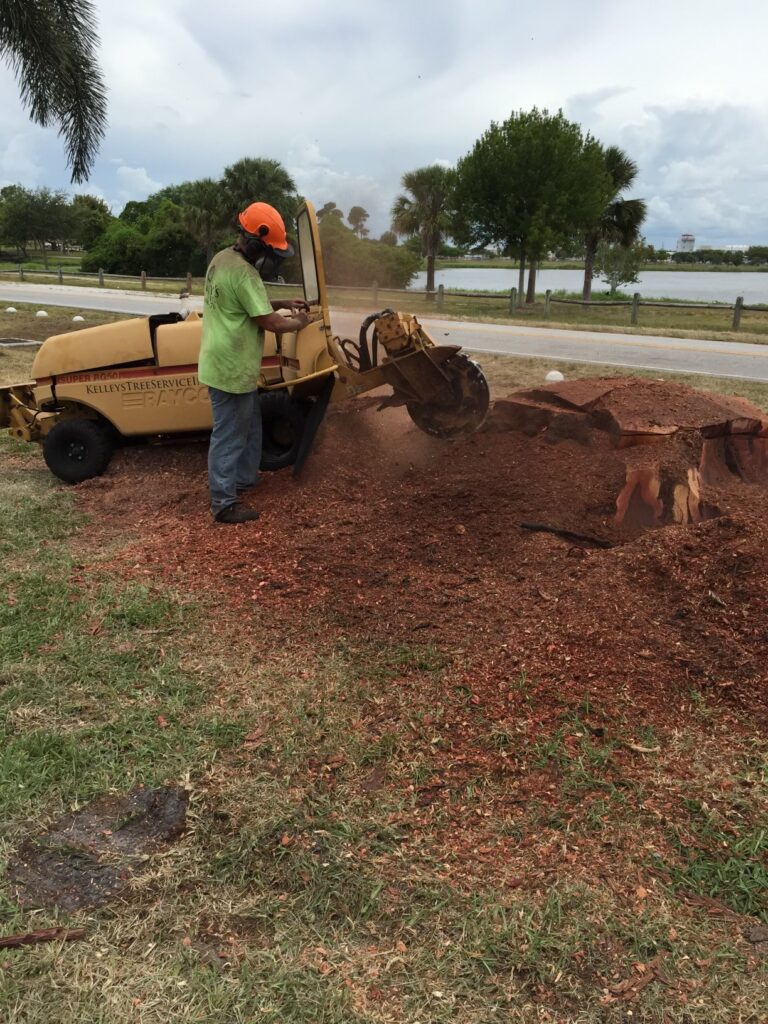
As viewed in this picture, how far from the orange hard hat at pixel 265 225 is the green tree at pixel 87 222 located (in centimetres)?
6506

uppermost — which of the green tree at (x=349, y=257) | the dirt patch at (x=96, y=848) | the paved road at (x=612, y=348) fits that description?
the green tree at (x=349, y=257)

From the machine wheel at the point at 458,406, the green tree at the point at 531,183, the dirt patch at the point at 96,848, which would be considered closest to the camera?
the dirt patch at the point at 96,848

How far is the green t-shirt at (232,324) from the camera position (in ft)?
15.0

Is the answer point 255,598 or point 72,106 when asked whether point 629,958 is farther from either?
point 72,106

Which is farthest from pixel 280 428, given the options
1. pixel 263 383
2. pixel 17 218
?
pixel 17 218

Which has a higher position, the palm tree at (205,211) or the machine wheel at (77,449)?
the palm tree at (205,211)

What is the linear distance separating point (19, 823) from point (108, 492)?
3.54 metres

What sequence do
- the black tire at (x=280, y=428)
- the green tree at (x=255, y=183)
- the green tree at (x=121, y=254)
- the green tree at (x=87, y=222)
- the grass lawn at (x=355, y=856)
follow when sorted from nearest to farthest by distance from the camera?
the grass lawn at (x=355, y=856)
the black tire at (x=280, y=428)
the green tree at (x=255, y=183)
the green tree at (x=121, y=254)
the green tree at (x=87, y=222)

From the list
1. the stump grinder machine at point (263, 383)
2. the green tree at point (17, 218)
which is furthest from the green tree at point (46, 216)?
the stump grinder machine at point (263, 383)

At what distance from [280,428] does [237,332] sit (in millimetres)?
1085

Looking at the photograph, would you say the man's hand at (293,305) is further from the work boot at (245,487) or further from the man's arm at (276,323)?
the work boot at (245,487)

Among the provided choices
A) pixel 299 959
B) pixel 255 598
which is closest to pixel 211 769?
pixel 299 959

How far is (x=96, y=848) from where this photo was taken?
7.84 ft

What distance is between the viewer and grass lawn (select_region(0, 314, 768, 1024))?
1.95 metres
